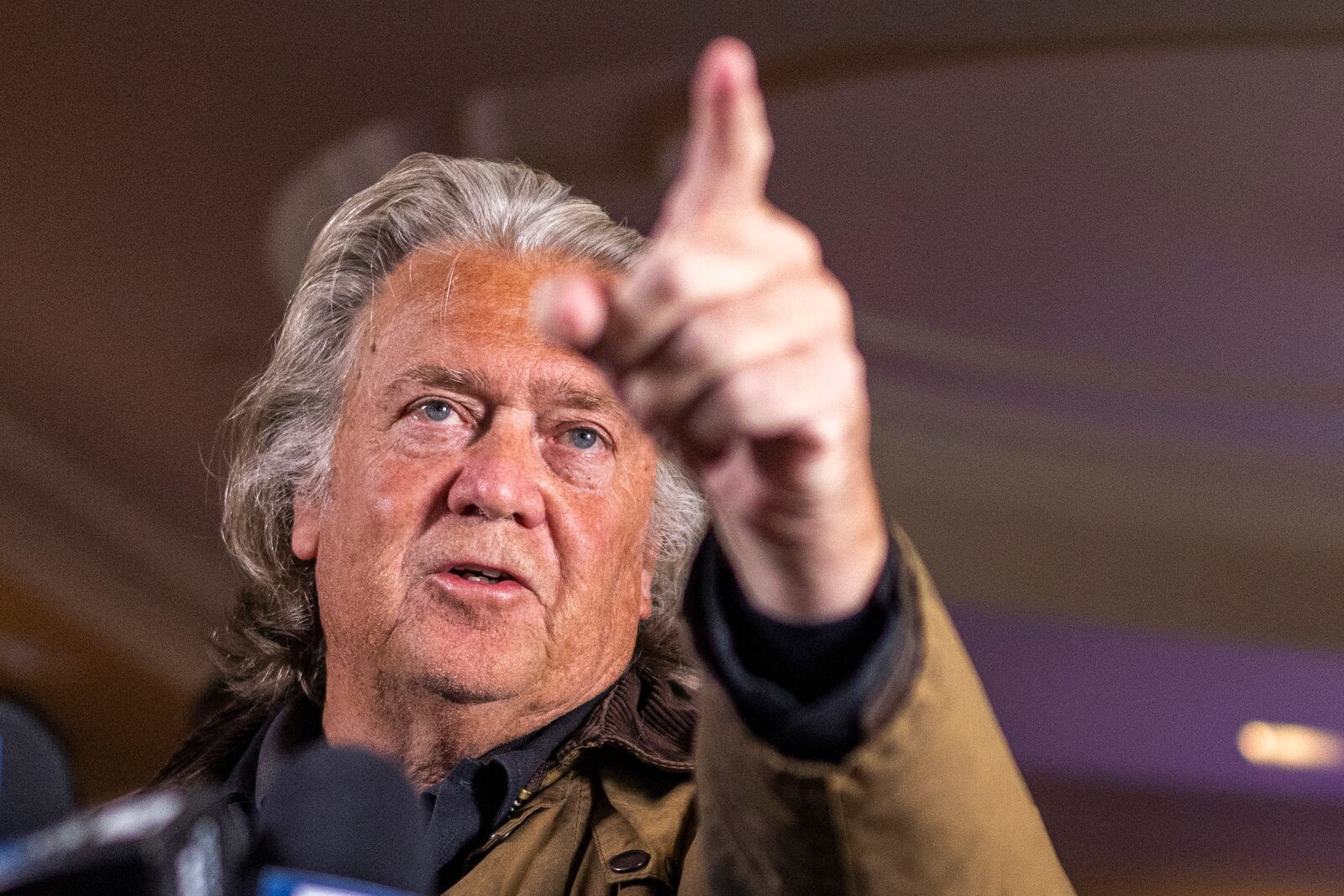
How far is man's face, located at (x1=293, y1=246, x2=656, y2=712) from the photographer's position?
1.33m

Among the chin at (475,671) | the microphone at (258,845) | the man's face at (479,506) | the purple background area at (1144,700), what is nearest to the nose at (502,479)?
the man's face at (479,506)

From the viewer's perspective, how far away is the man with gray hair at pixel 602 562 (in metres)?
0.60

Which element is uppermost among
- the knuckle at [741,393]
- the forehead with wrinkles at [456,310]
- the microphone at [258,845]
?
the knuckle at [741,393]

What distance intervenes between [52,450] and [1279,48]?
5.35 meters

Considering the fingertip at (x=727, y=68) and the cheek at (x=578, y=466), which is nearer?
the fingertip at (x=727, y=68)

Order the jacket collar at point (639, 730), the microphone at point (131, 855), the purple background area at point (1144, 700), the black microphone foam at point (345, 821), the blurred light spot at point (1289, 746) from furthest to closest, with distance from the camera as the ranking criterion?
1. the blurred light spot at point (1289, 746)
2. the purple background area at point (1144, 700)
3. the jacket collar at point (639, 730)
4. the black microphone foam at point (345, 821)
5. the microphone at point (131, 855)

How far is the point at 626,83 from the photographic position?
4148mm

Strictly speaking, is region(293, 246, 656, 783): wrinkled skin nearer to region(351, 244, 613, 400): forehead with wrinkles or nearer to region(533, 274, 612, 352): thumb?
region(351, 244, 613, 400): forehead with wrinkles

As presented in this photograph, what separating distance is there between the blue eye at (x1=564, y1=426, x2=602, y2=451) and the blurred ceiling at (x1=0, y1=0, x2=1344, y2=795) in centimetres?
272

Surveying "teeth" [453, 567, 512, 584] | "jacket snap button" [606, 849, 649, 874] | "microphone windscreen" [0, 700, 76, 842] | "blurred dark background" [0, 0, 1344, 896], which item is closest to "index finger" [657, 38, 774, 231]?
"microphone windscreen" [0, 700, 76, 842]

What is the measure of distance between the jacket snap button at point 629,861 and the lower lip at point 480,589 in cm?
27

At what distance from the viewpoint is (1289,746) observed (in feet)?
22.3

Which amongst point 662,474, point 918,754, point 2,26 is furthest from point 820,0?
point 918,754

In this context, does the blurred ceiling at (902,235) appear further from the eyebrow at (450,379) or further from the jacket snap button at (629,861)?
the jacket snap button at (629,861)
